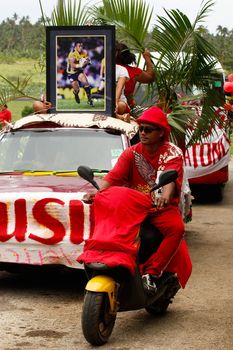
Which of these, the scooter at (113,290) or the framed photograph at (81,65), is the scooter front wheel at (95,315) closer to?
the scooter at (113,290)

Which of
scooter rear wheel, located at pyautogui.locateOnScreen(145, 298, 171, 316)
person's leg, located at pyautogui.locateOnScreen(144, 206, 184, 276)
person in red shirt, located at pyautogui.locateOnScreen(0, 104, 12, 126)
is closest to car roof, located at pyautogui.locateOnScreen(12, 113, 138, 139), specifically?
person in red shirt, located at pyautogui.locateOnScreen(0, 104, 12, 126)

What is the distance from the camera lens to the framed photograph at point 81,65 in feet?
36.3

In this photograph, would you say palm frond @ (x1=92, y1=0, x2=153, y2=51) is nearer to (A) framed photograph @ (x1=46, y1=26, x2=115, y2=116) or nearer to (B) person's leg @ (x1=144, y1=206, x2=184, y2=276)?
(A) framed photograph @ (x1=46, y1=26, x2=115, y2=116)

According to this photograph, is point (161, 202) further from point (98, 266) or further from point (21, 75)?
point (21, 75)

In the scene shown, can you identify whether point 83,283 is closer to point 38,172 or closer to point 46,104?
point 38,172

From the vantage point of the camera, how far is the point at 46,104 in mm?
10742

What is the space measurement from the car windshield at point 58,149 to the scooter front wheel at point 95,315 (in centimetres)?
294

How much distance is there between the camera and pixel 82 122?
9.92 m

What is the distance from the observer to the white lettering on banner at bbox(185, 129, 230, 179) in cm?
1483

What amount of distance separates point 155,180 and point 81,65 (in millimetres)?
4103

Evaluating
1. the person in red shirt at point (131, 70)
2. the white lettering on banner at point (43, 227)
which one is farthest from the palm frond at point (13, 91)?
the white lettering on banner at point (43, 227)

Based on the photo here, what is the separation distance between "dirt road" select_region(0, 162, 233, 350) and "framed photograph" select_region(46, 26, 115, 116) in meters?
2.29

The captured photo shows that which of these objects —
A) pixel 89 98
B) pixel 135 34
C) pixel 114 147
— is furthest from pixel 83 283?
pixel 135 34

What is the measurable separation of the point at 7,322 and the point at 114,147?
2787mm
